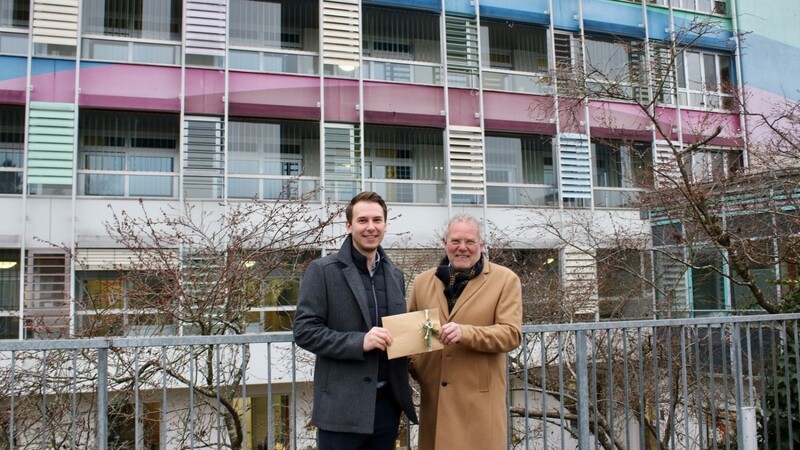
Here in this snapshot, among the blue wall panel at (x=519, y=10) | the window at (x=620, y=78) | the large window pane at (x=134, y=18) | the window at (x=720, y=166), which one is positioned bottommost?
the window at (x=720, y=166)

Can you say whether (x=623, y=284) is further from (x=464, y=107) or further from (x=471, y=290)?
(x=464, y=107)

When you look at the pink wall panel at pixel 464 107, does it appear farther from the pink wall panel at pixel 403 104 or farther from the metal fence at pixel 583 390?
the metal fence at pixel 583 390

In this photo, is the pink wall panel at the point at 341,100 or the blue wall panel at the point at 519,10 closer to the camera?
the pink wall panel at the point at 341,100

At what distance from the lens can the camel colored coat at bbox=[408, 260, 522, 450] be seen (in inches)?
133

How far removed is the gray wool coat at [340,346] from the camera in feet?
10.2

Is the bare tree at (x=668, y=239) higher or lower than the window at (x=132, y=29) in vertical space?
lower

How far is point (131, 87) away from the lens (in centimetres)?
1546

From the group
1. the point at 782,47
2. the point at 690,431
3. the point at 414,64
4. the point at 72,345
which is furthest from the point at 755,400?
the point at 782,47

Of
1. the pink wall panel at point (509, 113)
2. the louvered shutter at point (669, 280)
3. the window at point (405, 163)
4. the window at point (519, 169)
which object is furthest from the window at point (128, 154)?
the louvered shutter at point (669, 280)

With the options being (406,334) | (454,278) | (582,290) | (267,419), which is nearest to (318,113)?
(582,290)

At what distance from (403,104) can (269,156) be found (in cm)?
386

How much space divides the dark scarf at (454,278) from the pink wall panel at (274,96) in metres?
13.7

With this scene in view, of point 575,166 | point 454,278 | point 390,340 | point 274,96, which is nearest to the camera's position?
point 390,340

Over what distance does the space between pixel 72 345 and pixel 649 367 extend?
15.3 feet
